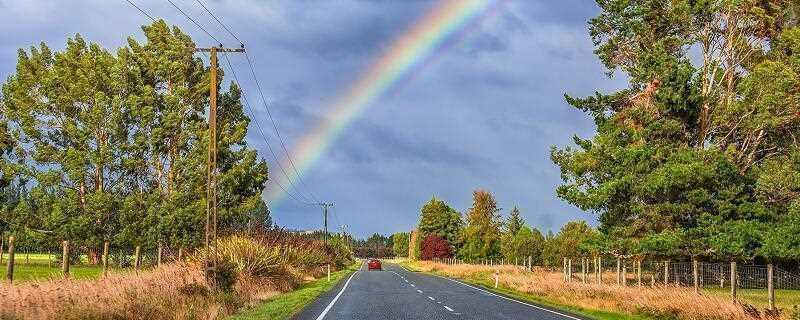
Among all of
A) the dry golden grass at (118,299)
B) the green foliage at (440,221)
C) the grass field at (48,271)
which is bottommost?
the grass field at (48,271)

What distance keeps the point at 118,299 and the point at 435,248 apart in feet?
367

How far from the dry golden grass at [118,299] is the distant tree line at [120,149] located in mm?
35948

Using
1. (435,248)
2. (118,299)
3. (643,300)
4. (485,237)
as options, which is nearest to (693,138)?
(643,300)

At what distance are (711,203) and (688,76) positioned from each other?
22.8 ft

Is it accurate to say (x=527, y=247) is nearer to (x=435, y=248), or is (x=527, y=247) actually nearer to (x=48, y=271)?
(x=48, y=271)

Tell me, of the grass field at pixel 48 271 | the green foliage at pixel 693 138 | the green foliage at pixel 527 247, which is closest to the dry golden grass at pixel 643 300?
the green foliage at pixel 693 138

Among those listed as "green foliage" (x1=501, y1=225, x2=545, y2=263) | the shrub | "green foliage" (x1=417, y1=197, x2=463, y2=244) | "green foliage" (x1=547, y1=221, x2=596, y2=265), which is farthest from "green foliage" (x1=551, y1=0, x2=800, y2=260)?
"green foliage" (x1=417, y1=197, x2=463, y2=244)

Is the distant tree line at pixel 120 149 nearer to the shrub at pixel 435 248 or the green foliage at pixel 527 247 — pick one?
the green foliage at pixel 527 247

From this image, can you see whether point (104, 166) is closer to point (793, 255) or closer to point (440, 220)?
point (793, 255)

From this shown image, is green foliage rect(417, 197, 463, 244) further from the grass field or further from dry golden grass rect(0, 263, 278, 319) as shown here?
dry golden grass rect(0, 263, 278, 319)

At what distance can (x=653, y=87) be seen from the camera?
41.5m

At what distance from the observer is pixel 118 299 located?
15961 mm

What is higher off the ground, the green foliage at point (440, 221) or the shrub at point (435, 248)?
the green foliage at point (440, 221)

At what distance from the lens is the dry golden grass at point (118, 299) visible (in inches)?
535
